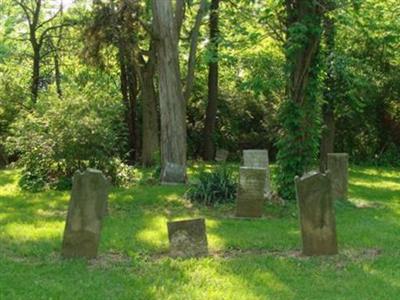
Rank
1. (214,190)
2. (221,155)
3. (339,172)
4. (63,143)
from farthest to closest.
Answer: (221,155) → (63,143) → (339,172) → (214,190)

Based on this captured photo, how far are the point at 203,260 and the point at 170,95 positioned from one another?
9.27 m

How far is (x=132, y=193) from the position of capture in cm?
1441

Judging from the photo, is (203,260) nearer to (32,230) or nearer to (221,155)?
(32,230)

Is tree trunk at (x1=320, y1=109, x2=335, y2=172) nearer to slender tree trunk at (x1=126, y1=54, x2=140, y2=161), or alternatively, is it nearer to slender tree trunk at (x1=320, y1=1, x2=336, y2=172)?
slender tree trunk at (x1=320, y1=1, x2=336, y2=172)

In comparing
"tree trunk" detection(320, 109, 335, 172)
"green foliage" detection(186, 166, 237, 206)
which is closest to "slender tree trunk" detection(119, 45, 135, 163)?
"tree trunk" detection(320, 109, 335, 172)

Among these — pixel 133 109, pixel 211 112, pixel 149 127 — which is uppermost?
pixel 133 109

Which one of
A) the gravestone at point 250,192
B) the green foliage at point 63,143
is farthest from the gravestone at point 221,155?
the gravestone at point 250,192

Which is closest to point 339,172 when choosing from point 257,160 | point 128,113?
point 257,160

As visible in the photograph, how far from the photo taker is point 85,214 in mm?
7742

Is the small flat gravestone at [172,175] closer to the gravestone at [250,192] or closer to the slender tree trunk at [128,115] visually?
the gravestone at [250,192]

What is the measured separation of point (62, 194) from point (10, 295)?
8144 mm

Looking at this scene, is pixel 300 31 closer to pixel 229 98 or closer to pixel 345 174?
pixel 345 174

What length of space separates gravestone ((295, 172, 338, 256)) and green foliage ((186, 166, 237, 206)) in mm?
4892

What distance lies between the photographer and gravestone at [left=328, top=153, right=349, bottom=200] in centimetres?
1331
